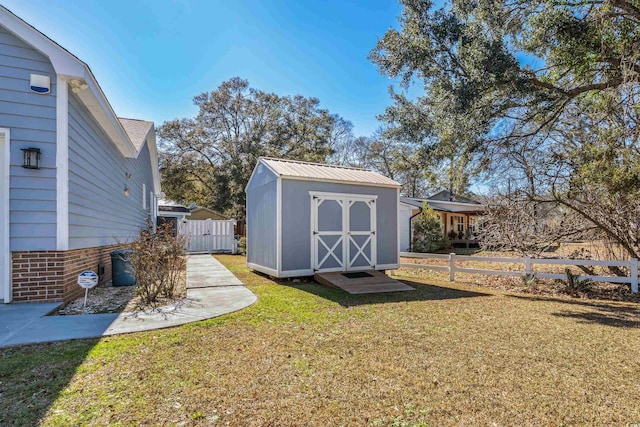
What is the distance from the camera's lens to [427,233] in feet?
58.9

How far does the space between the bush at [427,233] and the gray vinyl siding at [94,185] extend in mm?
13451

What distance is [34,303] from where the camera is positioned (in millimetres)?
5031

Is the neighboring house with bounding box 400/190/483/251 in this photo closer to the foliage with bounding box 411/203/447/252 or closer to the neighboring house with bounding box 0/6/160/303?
the foliage with bounding box 411/203/447/252

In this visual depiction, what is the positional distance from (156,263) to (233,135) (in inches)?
830

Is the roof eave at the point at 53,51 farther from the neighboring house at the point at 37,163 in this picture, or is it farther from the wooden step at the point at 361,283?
the wooden step at the point at 361,283

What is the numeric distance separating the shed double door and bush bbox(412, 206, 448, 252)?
942cm

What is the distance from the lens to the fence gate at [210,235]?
681 inches

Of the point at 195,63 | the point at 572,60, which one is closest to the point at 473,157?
the point at 572,60

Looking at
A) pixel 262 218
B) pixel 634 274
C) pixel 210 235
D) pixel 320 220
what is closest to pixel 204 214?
pixel 210 235

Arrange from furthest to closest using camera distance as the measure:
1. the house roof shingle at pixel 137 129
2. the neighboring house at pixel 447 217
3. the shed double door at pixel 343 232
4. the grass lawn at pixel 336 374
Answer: the neighboring house at pixel 447 217 → the house roof shingle at pixel 137 129 → the shed double door at pixel 343 232 → the grass lawn at pixel 336 374

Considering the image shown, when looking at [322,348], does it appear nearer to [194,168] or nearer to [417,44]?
[417,44]

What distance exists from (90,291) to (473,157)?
350 inches

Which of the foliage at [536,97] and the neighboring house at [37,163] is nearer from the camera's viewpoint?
the neighboring house at [37,163]

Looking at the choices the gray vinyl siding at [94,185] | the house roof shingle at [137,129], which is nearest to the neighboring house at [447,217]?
the house roof shingle at [137,129]
